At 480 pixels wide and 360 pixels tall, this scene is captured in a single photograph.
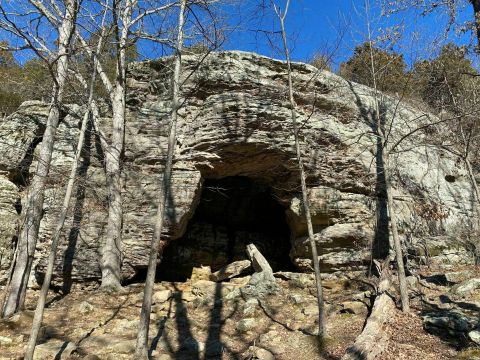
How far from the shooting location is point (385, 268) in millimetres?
9438

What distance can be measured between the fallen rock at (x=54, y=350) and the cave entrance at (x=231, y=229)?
266 inches

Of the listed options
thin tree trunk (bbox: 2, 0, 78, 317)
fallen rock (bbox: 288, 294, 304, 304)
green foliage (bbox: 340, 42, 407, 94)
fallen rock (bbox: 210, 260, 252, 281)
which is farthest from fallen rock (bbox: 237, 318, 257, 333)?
green foliage (bbox: 340, 42, 407, 94)

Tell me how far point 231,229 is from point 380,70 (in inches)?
347

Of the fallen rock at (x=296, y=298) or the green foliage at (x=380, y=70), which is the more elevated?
the green foliage at (x=380, y=70)

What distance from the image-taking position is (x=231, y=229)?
1587 cm

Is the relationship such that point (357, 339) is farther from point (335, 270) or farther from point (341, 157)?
point (341, 157)

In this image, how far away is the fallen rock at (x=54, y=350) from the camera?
670cm

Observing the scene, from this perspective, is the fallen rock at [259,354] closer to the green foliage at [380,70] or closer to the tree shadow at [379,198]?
the tree shadow at [379,198]

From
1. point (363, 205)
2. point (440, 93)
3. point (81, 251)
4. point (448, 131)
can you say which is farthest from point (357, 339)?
point (440, 93)

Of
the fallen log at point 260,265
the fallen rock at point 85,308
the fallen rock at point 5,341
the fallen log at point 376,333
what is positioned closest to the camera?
the fallen log at point 376,333

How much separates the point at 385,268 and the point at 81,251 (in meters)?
8.64

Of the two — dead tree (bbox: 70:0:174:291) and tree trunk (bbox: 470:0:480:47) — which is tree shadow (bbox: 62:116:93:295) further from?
tree trunk (bbox: 470:0:480:47)

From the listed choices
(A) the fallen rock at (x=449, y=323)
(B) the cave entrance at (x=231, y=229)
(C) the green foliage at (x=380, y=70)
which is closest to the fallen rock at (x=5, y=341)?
(B) the cave entrance at (x=231, y=229)

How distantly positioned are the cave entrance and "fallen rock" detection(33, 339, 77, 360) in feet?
22.2
